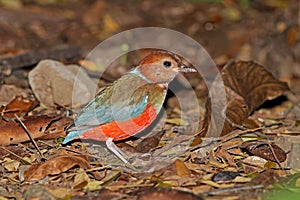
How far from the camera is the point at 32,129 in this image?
561 centimetres

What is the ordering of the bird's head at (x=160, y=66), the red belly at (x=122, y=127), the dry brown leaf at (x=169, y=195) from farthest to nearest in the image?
the bird's head at (x=160, y=66) → the red belly at (x=122, y=127) → the dry brown leaf at (x=169, y=195)

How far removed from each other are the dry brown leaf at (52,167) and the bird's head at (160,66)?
0.94 m

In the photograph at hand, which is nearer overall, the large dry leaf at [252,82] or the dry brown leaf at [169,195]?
the dry brown leaf at [169,195]

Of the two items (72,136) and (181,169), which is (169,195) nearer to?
(181,169)

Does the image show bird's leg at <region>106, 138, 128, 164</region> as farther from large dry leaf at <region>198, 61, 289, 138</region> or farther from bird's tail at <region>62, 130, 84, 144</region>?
large dry leaf at <region>198, 61, 289, 138</region>

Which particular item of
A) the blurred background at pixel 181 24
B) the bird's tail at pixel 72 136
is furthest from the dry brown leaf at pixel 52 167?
the blurred background at pixel 181 24

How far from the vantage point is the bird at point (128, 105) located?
5.23m

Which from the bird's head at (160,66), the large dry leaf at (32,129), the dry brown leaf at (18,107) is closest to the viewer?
the bird's head at (160,66)

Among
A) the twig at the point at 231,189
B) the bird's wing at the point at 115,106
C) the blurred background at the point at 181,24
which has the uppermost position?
the blurred background at the point at 181,24

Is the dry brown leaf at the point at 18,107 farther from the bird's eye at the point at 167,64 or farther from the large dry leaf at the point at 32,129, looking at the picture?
the bird's eye at the point at 167,64

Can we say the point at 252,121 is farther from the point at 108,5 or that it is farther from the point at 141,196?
the point at 108,5

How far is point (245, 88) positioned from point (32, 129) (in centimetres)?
219

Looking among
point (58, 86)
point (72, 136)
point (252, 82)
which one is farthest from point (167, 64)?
point (58, 86)

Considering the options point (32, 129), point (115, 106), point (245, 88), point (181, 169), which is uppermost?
point (245, 88)
